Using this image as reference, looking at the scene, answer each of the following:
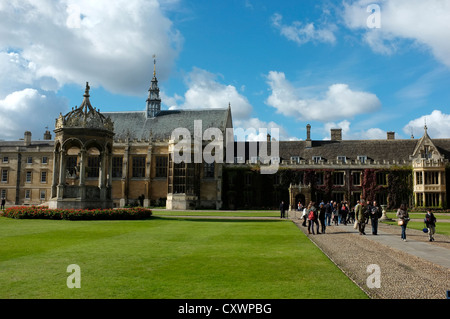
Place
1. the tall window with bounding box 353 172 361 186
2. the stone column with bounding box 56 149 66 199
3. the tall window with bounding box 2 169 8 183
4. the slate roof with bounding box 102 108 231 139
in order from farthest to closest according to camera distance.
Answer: the tall window with bounding box 2 169 8 183
the slate roof with bounding box 102 108 231 139
the tall window with bounding box 353 172 361 186
the stone column with bounding box 56 149 66 199

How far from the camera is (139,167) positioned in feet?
191

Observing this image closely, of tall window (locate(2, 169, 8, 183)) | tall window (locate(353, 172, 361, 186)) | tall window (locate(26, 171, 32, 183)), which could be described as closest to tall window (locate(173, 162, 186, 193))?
tall window (locate(353, 172, 361, 186))

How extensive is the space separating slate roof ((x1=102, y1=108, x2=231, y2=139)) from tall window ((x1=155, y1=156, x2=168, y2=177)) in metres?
3.71

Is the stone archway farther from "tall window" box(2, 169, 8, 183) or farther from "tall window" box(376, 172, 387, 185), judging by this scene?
"tall window" box(2, 169, 8, 183)

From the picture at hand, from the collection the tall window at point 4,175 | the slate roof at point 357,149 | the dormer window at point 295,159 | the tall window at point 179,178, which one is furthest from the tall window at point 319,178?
the tall window at point 4,175

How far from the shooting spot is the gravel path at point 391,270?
7.62m

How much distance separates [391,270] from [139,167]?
169ft

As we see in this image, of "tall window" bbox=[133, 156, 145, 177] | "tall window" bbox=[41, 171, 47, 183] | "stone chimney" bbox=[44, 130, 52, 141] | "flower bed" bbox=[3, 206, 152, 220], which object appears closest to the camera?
"flower bed" bbox=[3, 206, 152, 220]

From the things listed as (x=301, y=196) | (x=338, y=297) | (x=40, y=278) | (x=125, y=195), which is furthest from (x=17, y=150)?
(x=338, y=297)

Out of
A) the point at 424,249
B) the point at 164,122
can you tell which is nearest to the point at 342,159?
the point at 164,122

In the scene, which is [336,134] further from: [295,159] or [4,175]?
[4,175]

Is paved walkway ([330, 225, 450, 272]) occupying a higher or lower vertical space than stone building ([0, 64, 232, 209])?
lower

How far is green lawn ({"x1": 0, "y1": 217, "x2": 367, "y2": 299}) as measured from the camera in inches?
289

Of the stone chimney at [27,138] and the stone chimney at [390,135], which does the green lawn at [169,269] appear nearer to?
the stone chimney at [390,135]
